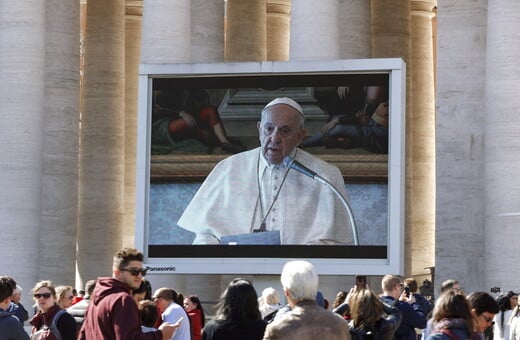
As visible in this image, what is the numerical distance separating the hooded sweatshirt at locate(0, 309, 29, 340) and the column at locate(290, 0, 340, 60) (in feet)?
120

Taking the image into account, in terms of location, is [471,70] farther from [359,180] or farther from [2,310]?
[2,310]

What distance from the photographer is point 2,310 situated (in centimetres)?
2648

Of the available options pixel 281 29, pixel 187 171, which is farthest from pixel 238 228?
pixel 281 29

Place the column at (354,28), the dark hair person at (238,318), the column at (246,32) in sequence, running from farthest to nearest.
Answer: the column at (246,32)
the column at (354,28)
the dark hair person at (238,318)

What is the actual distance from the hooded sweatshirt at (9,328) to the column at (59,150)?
→ 4261cm

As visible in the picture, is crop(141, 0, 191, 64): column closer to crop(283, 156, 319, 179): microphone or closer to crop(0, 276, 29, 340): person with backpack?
crop(283, 156, 319, 179): microphone

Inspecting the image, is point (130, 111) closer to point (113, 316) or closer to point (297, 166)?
point (297, 166)

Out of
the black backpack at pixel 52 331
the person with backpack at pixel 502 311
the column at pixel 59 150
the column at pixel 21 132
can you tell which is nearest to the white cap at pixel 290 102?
the column at pixel 21 132

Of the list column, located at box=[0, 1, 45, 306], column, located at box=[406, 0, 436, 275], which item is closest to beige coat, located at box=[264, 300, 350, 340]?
column, located at box=[0, 1, 45, 306]

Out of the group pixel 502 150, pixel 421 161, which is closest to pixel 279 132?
pixel 502 150

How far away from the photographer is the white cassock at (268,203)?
185ft

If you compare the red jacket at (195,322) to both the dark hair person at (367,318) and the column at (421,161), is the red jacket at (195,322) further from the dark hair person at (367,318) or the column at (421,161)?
the column at (421,161)

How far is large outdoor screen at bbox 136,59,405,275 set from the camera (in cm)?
5591

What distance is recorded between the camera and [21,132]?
218 ft
